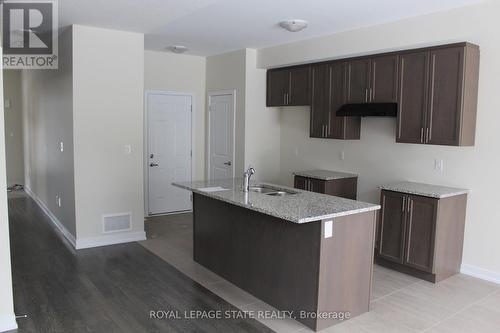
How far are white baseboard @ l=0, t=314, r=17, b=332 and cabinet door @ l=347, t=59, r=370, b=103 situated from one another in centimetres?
400

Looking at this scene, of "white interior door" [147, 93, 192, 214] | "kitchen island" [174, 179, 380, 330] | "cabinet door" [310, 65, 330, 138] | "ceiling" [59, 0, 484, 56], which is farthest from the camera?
"white interior door" [147, 93, 192, 214]

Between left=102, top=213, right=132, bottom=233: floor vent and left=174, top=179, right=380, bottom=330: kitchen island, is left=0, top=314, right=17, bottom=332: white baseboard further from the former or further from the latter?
left=102, top=213, right=132, bottom=233: floor vent

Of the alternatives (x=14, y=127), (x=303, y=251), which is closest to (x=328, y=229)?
(x=303, y=251)

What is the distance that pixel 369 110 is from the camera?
4758 millimetres

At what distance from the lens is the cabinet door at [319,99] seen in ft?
17.6

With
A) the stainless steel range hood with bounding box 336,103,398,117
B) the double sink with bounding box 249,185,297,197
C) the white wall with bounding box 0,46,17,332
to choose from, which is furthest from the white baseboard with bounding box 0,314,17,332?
the stainless steel range hood with bounding box 336,103,398,117

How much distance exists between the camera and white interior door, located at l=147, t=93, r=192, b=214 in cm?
671

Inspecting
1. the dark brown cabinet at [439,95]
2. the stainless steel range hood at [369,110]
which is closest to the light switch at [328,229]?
the dark brown cabinet at [439,95]

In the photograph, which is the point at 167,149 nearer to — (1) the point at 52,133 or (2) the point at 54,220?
(1) the point at 52,133

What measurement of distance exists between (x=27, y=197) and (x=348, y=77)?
6.60 m

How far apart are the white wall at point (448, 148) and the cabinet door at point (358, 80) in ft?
0.48

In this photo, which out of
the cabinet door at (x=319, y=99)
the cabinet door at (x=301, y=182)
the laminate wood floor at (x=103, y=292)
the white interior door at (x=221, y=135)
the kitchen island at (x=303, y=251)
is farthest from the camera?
the white interior door at (x=221, y=135)

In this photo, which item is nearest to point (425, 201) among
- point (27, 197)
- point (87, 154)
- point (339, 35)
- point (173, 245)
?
point (339, 35)

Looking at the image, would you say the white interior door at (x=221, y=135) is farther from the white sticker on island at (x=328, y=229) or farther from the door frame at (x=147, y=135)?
the white sticker on island at (x=328, y=229)
